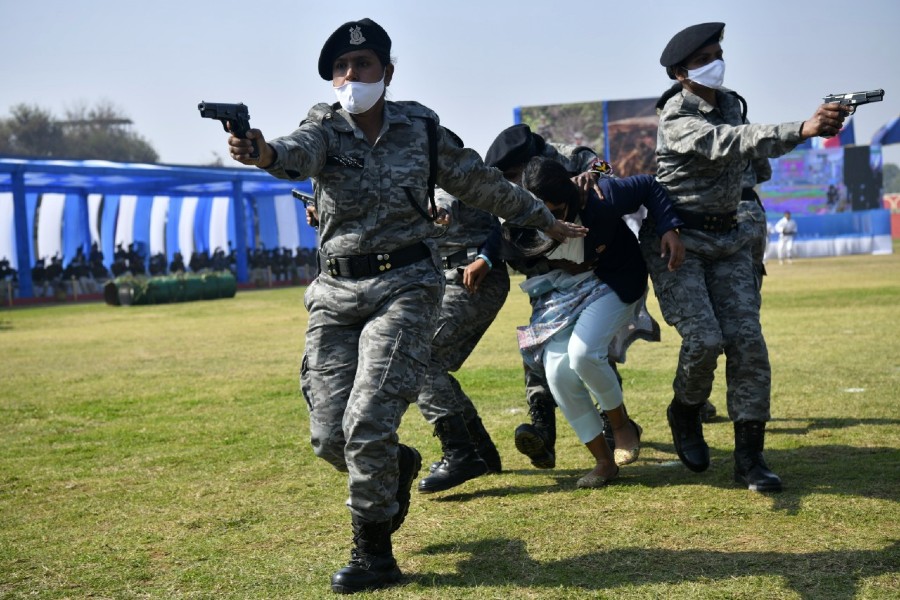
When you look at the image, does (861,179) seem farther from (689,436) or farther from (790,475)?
(689,436)

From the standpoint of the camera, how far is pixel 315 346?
461cm

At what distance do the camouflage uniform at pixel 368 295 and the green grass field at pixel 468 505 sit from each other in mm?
541

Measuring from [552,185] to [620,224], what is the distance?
22.5 inches

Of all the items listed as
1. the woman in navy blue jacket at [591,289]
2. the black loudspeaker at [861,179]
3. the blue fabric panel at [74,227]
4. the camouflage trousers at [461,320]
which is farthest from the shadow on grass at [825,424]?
the black loudspeaker at [861,179]

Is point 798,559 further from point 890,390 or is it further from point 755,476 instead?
point 890,390

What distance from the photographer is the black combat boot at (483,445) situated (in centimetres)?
618

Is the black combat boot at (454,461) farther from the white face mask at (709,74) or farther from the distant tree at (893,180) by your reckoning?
the distant tree at (893,180)

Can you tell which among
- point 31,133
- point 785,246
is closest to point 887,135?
point 785,246

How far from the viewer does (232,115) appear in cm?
388

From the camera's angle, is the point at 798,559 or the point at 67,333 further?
the point at 67,333

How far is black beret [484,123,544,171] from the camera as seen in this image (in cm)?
612

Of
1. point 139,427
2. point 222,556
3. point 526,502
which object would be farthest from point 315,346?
point 139,427

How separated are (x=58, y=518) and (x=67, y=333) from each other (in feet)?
50.1

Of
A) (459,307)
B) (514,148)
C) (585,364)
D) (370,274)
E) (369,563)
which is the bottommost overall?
(369,563)
